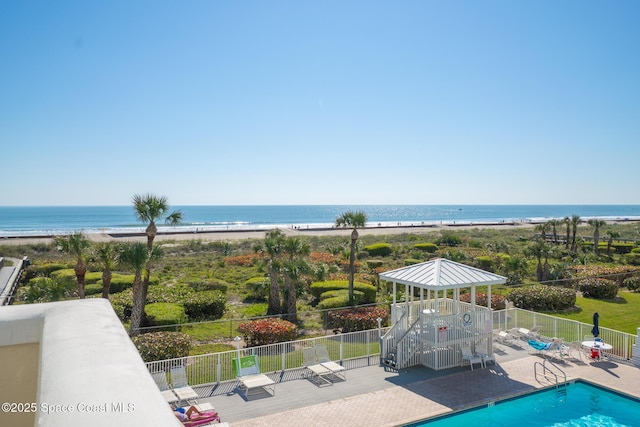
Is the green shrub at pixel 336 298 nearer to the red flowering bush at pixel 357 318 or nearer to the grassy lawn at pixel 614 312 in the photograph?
the red flowering bush at pixel 357 318

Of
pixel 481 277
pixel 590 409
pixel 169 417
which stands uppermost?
pixel 169 417

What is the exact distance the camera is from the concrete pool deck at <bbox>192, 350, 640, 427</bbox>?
36.1 ft

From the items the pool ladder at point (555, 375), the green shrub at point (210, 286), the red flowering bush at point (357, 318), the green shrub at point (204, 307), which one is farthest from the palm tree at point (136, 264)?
the pool ladder at point (555, 375)

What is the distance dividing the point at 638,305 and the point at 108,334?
2782 centimetres

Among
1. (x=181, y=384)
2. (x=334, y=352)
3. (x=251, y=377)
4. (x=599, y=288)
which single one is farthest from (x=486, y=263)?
(x=181, y=384)

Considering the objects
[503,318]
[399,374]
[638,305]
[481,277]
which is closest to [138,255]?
[399,374]

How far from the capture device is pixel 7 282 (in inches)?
1076

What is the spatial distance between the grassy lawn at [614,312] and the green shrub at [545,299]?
2.34 ft

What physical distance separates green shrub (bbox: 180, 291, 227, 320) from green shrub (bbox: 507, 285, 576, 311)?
14736 millimetres

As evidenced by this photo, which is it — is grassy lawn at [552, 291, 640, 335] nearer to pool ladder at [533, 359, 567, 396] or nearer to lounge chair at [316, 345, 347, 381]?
pool ladder at [533, 359, 567, 396]

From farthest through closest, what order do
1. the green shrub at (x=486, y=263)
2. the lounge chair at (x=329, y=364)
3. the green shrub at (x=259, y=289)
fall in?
1. the green shrub at (x=486, y=263)
2. the green shrub at (x=259, y=289)
3. the lounge chair at (x=329, y=364)

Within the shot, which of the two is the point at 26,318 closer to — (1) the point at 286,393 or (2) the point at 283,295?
(1) the point at 286,393

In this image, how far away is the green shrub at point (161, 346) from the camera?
1411 centimetres

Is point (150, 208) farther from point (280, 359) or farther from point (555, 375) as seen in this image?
point (555, 375)
